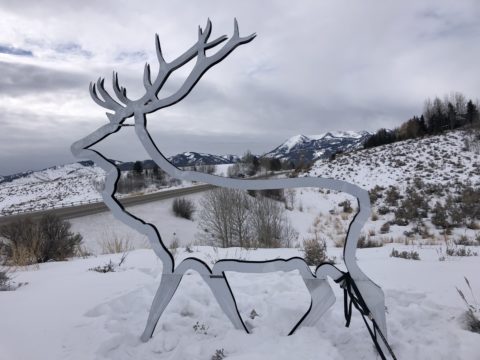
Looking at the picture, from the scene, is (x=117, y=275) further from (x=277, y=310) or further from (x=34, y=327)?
(x=277, y=310)

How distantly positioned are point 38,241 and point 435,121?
42.9 metres

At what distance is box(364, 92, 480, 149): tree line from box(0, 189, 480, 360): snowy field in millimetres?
38310

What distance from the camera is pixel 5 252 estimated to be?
8.05 m

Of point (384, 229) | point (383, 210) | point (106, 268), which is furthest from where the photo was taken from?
point (383, 210)

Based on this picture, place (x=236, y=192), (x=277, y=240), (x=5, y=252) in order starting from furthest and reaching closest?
(x=236, y=192)
(x=277, y=240)
(x=5, y=252)

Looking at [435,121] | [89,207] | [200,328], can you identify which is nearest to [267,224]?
[200,328]

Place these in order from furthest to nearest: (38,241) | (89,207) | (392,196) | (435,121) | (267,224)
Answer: (435,121)
(89,207)
(392,196)
(267,224)
(38,241)

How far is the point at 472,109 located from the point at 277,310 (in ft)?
146

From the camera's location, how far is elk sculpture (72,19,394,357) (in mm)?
2876

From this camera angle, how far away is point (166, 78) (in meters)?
3.05

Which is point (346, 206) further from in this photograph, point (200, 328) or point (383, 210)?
point (200, 328)

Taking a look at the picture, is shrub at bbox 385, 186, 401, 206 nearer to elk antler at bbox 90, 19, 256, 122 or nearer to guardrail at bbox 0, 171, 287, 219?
guardrail at bbox 0, 171, 287, 219

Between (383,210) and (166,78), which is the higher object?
(166,78)

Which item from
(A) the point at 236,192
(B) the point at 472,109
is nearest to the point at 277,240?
(A) the point at 236,192
